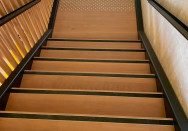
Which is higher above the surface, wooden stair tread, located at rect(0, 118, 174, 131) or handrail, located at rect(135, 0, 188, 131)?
handrail, located at rect(135, 0, 188, 131)

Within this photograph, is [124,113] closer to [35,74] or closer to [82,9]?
[35,74]

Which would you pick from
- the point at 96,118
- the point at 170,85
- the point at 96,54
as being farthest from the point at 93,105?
the point at 96,54

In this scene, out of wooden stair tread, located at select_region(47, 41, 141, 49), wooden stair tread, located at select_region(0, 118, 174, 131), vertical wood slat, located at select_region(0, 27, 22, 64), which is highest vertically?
wooden stair tread, located at select_region(47, 41, 141, 49)

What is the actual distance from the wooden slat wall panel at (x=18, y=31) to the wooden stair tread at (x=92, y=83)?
563mm

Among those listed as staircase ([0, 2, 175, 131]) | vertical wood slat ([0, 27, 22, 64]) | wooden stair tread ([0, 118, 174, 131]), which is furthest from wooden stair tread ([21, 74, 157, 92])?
vertical wood slat ([0, 27, 22, 64])

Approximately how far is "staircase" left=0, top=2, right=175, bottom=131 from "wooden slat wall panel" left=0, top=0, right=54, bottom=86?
378 millimetres

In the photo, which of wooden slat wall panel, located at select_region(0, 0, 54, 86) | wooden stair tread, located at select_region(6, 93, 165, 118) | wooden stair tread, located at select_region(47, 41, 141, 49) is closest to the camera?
wooden stair tread, located at select_region(6, 93, 165, 118)

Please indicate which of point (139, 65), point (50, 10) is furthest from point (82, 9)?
point (139, 65)

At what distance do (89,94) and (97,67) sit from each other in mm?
723

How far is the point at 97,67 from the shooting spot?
2494 millimetres

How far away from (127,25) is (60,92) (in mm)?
2323

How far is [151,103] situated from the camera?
1758 mm

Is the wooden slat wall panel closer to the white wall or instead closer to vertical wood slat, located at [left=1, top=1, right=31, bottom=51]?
vertical wood slat, located at [left=1, top=1, right=31, bottom=51]

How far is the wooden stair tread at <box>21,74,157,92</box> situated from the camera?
2094 mm
